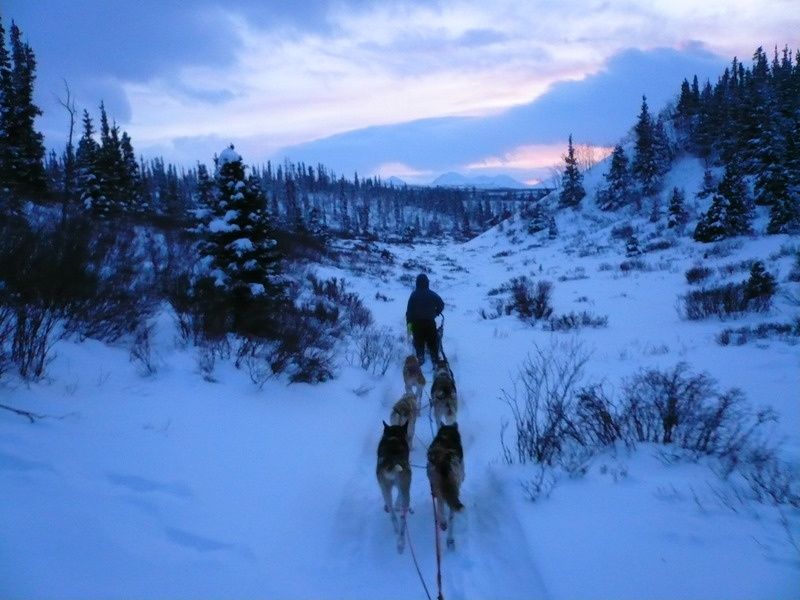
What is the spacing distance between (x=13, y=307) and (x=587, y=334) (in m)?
10.5

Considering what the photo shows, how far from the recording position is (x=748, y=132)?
31.7 metres

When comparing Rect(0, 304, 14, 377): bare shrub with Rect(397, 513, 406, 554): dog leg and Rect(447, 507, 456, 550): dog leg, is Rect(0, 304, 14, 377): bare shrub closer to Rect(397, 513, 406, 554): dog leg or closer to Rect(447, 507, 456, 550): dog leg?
Rect(397, 513, 406, 554): dog leg

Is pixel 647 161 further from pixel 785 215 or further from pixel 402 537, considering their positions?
pixel 402 537

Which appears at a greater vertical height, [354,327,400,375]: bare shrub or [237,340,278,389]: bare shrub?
[237,340,278,389]: bare shrub

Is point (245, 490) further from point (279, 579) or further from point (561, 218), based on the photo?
point (561, 218)

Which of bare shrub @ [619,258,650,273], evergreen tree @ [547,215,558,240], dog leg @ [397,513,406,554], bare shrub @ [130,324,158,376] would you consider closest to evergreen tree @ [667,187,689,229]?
bare shrub @ [619,258,650,273]

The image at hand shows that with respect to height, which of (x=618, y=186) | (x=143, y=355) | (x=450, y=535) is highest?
(x=618, y=186)

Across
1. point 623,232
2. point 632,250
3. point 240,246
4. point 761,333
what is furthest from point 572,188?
point 240,246

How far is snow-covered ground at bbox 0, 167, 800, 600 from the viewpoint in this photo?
2887 mm

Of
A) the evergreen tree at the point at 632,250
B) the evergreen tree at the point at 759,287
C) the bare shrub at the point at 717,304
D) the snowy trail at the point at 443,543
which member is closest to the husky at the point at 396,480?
the snowy trail at the point at 443,543

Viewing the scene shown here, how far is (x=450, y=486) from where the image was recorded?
352 centimetres

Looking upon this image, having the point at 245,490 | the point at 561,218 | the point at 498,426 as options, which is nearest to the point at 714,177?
the point at 561,218

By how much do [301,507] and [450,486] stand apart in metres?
1.69

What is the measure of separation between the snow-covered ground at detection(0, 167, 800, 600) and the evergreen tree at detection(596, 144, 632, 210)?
42842 mm
